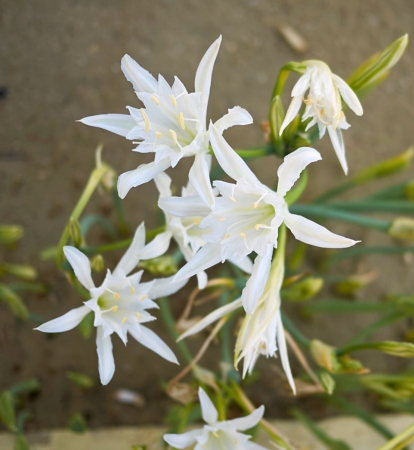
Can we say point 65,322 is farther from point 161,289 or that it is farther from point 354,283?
point 354,283

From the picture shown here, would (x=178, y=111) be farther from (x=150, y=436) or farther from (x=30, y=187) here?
(x=150, y=436)

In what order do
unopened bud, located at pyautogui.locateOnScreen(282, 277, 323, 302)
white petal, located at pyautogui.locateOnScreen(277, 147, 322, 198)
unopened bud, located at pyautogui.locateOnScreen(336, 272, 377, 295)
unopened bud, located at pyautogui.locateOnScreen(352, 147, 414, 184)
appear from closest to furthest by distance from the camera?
white petal, located at pyautogui.locateOnScreen(277, 147, 322, 198), unopened bud, located at pyautogui.locateOnScreen(282, 277, 323, 302), unopened bud, located at pyautogui.locateOnScreen(352, 147, 414, 184), unopened bud, located at pyautogui.locateOnScreen(336, 272, 377, 295)

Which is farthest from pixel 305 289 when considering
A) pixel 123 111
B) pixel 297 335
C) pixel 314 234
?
pixel 123 111

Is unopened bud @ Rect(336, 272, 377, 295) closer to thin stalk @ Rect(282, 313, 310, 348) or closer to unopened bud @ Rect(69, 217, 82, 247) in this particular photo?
thin stalk @ Rect(282, 313, 310, 348)

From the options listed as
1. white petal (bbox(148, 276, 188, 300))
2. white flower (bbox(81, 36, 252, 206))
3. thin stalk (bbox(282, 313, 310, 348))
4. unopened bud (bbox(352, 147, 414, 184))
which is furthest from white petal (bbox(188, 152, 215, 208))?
unopened bud (bbox(352, 147, 414, 184))

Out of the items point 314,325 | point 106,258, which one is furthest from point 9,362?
point 314,325
